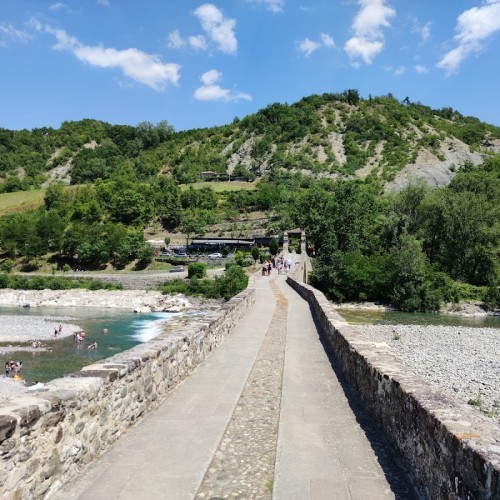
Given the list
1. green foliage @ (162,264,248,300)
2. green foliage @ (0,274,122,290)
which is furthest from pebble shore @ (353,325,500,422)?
green foliage @ (0,274,122,290)

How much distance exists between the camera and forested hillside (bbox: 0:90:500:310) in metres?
48.4

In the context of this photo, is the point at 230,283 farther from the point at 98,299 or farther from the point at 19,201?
the point at 19,201

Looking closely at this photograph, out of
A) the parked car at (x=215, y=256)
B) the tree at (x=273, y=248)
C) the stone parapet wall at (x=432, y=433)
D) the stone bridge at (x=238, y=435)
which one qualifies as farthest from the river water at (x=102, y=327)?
the parked car at (x=215, y=256)

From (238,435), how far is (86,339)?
1089 inches

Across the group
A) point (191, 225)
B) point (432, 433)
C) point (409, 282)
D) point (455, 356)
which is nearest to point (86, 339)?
point (455, 356)

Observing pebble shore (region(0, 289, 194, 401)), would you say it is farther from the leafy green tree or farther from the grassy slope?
the grassy slope

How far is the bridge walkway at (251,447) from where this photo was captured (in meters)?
4.47

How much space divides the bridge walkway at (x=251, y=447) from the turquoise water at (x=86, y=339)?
12967mm

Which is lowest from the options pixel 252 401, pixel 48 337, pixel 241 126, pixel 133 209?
pixel 48 337

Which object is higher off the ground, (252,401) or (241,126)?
(241,126)

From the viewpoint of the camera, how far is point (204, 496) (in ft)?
14.4

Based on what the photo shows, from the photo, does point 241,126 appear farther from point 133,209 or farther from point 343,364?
point 343,364

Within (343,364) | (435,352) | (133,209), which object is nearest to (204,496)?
(343,364)

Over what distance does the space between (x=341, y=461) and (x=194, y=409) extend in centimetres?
252
